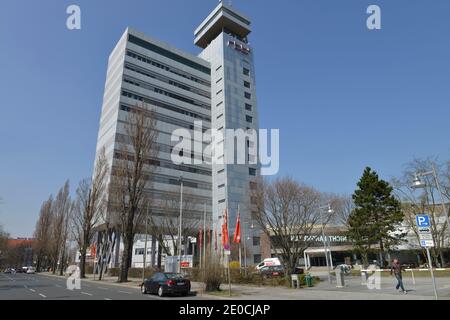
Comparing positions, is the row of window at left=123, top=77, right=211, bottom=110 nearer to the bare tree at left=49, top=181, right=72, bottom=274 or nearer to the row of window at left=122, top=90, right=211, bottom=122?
the row of window at left=122, top=90, right=211, bottom=122

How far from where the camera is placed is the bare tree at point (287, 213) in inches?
1086

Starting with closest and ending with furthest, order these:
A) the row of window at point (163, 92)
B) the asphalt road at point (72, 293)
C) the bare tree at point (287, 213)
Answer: the asphalt road at point (72, 293), the bare tree at point (287, 213), the row of window at point (163, 92)

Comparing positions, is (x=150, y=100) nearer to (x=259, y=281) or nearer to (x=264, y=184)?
(x=264, y=184)

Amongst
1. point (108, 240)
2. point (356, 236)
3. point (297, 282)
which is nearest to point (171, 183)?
point (108, 240)

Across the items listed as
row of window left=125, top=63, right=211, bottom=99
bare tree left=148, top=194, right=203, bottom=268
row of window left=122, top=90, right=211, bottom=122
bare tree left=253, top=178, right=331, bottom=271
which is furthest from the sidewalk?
row of window left=125, top=63, right=211, bottom=99

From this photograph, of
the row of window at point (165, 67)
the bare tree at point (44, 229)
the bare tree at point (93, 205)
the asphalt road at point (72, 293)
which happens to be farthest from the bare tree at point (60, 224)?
the asphalt road at point (72, 293)

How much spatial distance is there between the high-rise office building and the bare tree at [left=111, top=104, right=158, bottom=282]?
20.2 metres

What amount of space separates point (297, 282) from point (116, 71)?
62.1 m

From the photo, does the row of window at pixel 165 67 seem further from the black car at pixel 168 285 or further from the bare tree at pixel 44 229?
the black car at pixel 168 285

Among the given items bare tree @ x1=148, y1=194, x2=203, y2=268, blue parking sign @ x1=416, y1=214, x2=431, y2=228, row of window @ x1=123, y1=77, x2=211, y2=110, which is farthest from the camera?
Answer: row of window @ x1=123, y1=77, x2=211, y2=110

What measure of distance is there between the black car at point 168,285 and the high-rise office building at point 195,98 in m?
35.2

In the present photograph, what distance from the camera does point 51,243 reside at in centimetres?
6856

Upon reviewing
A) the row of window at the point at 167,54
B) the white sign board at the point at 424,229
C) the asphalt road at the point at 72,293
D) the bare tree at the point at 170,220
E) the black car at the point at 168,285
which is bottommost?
the asphalt road at the point at 72,293

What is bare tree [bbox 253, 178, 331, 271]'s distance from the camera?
90.5 ft
